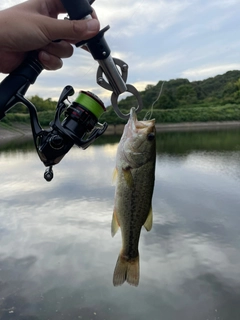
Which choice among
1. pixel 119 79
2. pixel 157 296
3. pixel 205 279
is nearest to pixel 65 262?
pixel 157 296

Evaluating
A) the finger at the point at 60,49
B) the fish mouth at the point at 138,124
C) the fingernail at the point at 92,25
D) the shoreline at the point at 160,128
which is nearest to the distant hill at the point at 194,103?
the shoreline at the point at 160,128

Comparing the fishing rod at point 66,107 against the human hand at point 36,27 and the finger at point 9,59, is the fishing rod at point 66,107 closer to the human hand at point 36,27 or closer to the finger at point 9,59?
the human hand at point 36,27

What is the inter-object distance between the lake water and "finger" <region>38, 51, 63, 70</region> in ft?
14.9

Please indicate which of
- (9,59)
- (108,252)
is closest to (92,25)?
(9,59)

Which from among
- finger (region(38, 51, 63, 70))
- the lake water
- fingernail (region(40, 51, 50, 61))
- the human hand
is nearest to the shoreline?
the lake water

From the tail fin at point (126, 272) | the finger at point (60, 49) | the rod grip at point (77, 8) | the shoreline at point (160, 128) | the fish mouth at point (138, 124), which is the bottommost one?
the shoreline at point (160, 128)

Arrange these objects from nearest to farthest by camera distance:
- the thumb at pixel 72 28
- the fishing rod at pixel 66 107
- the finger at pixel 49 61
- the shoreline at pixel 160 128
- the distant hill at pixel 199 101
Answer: the thumb at pixel 72 28 < the fishing rod at pixel 66 107 < the finger at pixel 49 61 < the shoreline at pixel 160 128 < the distant hill at pixel 199 101

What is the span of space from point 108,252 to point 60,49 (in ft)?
20.8

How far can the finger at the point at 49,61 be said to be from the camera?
2035 millimetres

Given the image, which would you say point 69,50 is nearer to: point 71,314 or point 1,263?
point 71,314

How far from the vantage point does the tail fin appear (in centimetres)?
192

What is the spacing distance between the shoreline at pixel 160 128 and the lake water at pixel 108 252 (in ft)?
66.9

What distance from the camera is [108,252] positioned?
25.5 feet

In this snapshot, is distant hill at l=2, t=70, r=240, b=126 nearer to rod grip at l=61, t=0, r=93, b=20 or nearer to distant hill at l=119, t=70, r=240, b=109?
distant hill at l=119, t=70, r=240, b=109
